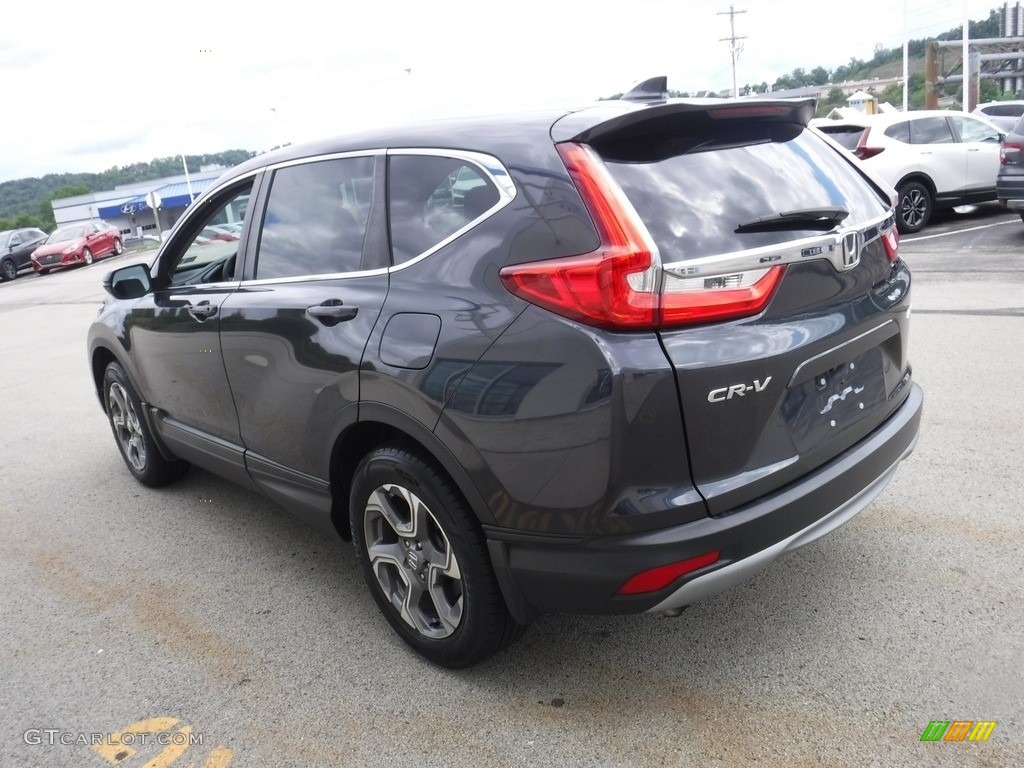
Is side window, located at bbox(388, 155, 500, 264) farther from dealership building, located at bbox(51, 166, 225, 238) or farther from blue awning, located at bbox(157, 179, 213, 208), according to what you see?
blue awning, located at bbox(157, 179, 213, 208)

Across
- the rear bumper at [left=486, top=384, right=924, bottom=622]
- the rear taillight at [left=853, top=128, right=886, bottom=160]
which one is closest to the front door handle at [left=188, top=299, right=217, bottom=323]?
the rear bumper at [left=486, top=384, right=924, bottom=622]

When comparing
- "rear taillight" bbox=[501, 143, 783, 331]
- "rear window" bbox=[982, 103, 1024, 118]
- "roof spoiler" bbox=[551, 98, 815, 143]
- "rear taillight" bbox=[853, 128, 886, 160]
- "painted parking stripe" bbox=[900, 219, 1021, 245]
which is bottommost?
"painted parking stripe" bbox=[900, 219, 1021, 245]

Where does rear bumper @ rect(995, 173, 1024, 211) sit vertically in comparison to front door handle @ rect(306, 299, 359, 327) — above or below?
below

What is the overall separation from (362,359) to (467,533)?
2.29 feet

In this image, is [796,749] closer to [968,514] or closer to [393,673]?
[393,673]

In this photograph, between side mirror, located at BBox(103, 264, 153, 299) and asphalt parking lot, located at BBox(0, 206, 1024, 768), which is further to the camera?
side mirror, located at BBox(103, 264, 153, 299)

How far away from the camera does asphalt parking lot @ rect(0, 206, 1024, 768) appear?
2633 mm

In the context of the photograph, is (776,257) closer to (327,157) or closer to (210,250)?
(327,157)

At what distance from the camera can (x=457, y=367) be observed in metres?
2.61

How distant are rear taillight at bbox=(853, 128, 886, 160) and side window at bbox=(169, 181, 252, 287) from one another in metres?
11.3

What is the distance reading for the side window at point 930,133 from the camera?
13.0 m

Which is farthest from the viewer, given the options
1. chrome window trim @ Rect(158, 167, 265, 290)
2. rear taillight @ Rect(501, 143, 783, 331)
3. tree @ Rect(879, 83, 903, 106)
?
tree @ Rect(879, 83, 903, 106)

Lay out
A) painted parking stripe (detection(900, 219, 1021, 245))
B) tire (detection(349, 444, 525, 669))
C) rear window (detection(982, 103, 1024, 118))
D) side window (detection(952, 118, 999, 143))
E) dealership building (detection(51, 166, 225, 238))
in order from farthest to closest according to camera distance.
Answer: dealership building (detection(51, 166, 225, 238)) → rear window (detection(982, 103, 1024, 118)) → side window (detection(952, 118, 999, 143)) → painted parking stripe (detection(900, 219, 1021, 245)) → tire (detection(349, 444, 525, 669))

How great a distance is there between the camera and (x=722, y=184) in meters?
2.65
